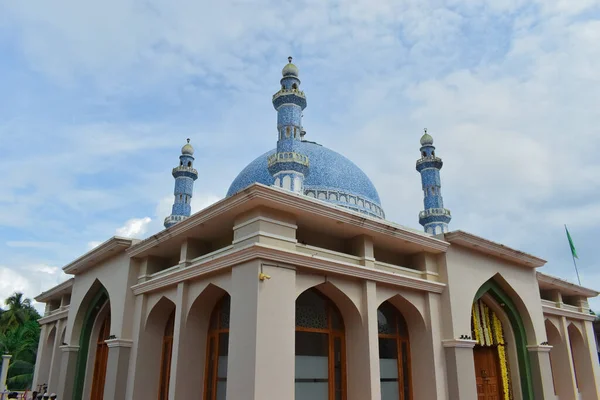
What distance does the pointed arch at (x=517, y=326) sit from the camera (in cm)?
1261

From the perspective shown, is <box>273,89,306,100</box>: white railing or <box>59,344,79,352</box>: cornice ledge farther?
<box>273,89,306,100</box>: white railing

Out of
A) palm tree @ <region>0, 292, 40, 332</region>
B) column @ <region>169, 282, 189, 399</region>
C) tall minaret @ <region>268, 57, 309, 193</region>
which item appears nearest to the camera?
column @ <region>169, 282, 189, 399</region>

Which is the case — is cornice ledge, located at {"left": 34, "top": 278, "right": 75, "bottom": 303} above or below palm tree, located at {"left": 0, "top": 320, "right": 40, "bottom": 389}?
above

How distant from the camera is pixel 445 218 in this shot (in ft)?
83.2

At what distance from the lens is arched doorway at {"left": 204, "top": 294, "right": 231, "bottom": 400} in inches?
383

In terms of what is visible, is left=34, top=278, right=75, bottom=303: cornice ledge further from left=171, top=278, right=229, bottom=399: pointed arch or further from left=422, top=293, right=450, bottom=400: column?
left=422, top=293, right=450, bottom=400: column

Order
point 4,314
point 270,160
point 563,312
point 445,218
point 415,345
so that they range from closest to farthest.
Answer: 1. point 415,345
2. point 563,312
3. point 270,160
4. point 445,218
5. point 4,314

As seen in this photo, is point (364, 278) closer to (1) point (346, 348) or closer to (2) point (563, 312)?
(1) point (346, 348)

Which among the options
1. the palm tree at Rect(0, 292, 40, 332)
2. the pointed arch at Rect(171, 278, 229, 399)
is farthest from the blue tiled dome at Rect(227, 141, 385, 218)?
the palm tree at Rect(0, 292, 40, 332)

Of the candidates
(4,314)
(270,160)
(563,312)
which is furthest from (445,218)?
(4,314)

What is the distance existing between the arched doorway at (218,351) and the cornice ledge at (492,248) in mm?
5400

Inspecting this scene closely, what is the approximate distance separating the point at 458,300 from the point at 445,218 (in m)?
14.6

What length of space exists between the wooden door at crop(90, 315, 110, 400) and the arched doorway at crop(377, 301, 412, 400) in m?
7.94

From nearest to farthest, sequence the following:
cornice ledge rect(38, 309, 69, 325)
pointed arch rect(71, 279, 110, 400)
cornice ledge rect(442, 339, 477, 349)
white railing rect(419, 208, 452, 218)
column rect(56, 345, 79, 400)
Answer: cornice ledge rect(442, 339, 477, 349), column rect(56, 345, 79, 400), pointed arch rect(71, 279, 110, 400), cornice ledge rect(38, 309, 69, 325), white railing rect(419, 208, 452, 218)
